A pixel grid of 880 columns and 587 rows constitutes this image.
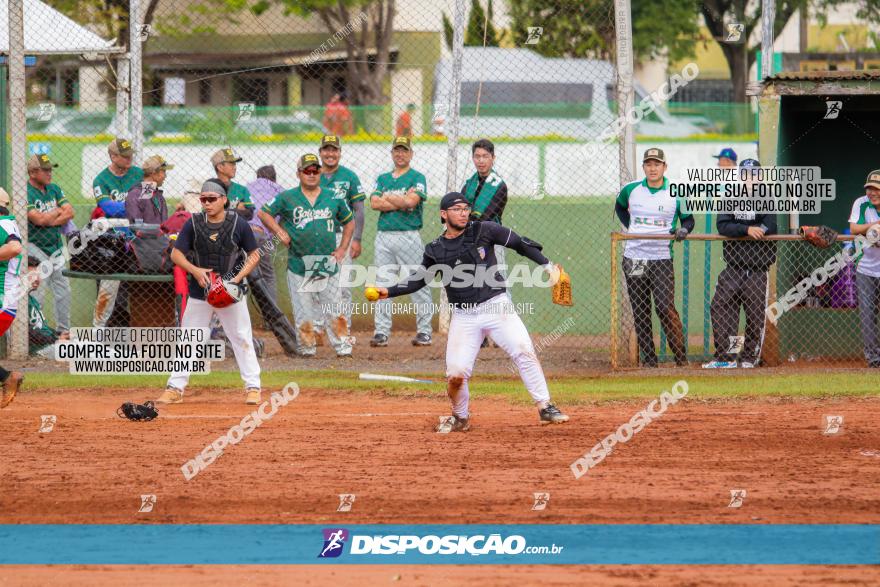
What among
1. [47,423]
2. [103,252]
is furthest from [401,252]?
[47,423]

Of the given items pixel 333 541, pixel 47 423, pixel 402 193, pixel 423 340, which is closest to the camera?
pixel 333 541

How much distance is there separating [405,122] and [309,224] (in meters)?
6.22

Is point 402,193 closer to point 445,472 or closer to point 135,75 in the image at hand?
point 135,75

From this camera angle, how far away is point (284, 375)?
13867 mm

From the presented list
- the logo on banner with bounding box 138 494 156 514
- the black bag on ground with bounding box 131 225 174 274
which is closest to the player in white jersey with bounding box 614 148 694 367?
the black bag on ground with bounding box 131 225 174 274

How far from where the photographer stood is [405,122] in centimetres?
2027

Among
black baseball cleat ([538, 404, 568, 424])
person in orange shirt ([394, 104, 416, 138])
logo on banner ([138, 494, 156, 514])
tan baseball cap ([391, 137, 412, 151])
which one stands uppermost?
person in orange shirt ([394, 104, 416, 138])

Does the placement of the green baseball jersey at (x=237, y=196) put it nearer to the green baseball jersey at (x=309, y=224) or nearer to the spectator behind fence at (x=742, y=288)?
the green baseball jersey at (x=309, y=224)

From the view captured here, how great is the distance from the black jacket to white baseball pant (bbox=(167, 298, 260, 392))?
5.13 m

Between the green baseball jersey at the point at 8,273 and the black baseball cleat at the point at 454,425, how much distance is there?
405 cm

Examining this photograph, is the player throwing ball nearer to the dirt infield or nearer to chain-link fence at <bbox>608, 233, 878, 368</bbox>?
the dirt infield

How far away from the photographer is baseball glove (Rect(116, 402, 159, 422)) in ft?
37.9

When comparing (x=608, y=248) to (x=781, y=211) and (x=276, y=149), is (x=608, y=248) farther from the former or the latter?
(x=276, y=149)

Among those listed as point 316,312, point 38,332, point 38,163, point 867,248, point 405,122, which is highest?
point 405,122
